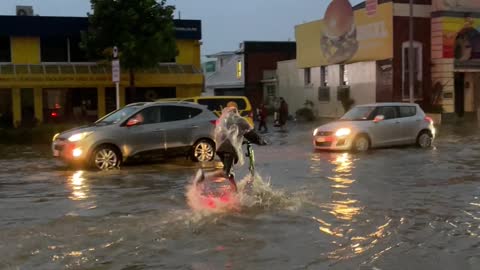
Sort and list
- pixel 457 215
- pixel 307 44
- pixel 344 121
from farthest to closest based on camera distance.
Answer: pixel 307 44 < pixel 344 121 < pixel 457 215

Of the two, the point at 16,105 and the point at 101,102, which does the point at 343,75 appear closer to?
the point at 101,102

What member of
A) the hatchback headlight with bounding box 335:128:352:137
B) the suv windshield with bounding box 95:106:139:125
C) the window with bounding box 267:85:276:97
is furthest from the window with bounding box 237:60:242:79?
the suv windshield with bounding box 95:106:139:125

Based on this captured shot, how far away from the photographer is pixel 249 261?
6500 mm

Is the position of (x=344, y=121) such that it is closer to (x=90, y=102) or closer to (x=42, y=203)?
(x=42, y=203)

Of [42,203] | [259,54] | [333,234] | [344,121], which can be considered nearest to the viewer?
[333,234]

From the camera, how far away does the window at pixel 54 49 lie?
→ 1336 inches

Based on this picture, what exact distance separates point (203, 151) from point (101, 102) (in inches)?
787

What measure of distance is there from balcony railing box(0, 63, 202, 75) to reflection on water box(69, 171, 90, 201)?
1990 centimetres

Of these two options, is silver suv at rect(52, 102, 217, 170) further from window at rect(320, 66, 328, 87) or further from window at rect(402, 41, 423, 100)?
window at rect(320, 66, 328, 87)

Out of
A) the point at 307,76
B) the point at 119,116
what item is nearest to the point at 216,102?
the point at 119,116

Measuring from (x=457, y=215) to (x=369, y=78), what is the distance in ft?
86.6

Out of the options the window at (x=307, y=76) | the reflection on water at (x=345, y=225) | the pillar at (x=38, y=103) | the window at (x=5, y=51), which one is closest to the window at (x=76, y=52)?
the pillar at (x=38, y=103)

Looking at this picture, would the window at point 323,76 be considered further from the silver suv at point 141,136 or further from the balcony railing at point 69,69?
the silver suv at point 141,136

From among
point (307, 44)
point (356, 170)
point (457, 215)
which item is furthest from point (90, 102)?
point (457, 215)
